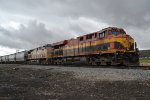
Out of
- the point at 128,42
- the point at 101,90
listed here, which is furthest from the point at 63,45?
the point at 101,90

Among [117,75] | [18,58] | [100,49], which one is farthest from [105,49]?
[18,58]

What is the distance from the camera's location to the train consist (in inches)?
897

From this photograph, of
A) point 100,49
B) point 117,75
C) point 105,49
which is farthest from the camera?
point 100,49

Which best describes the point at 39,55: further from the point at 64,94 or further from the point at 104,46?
the point at 64,94

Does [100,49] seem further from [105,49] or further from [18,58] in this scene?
[18,58]

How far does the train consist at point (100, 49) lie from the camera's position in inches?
897

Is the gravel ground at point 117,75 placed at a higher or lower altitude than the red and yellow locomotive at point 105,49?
lower

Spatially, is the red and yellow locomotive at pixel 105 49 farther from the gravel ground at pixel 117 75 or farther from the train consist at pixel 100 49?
the gravel ground at pixel 117 75

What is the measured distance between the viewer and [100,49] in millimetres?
25734

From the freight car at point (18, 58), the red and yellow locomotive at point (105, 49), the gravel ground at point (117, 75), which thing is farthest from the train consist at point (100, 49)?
the freight car at point (18, 58)

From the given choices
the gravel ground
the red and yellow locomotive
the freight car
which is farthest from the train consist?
the freight car

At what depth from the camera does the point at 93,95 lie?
8.91 metres

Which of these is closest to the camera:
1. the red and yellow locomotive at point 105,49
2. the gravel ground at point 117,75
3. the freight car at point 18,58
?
the gravel ground at point 117,75

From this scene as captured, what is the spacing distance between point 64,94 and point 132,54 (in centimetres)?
1492
